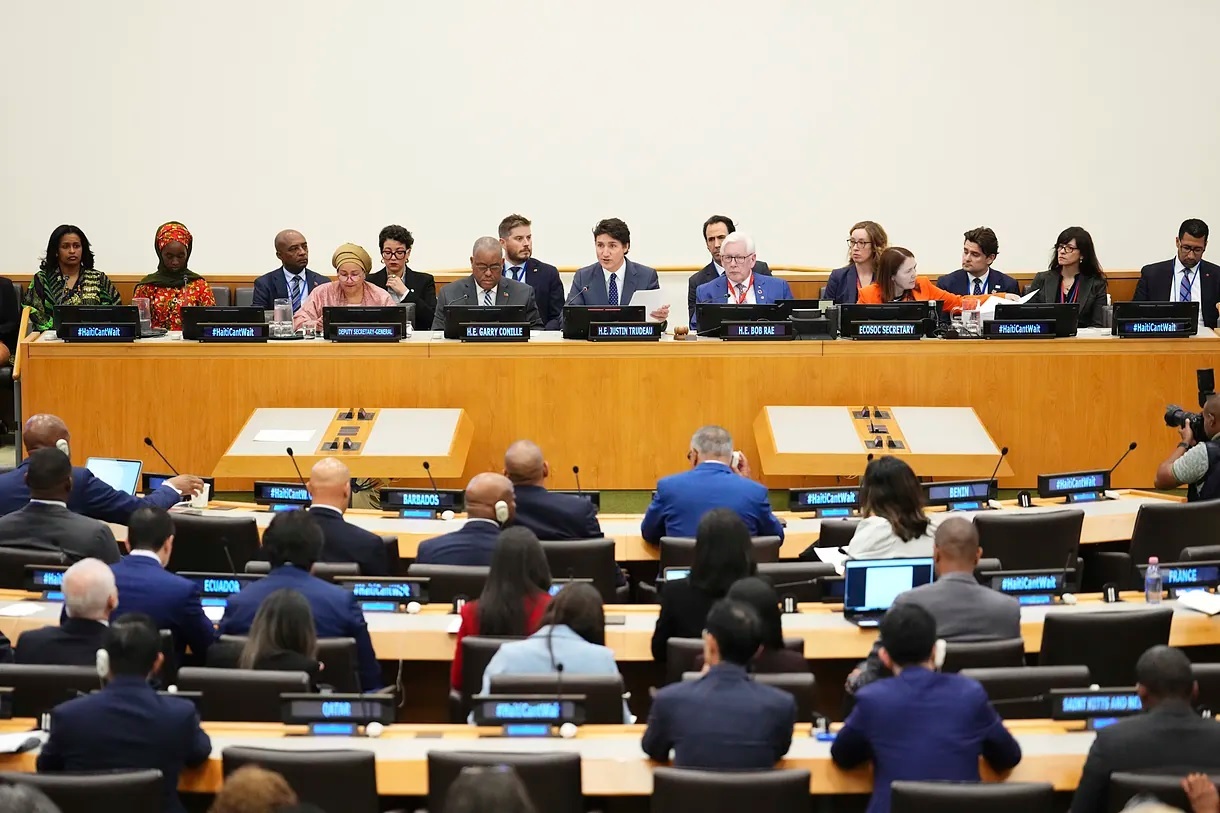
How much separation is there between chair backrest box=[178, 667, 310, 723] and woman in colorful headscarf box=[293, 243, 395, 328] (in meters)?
4.87

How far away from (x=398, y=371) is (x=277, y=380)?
27.1 inches

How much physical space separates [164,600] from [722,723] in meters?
2.10

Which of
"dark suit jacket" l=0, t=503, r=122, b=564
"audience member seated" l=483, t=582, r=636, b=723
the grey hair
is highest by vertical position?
the grey hair

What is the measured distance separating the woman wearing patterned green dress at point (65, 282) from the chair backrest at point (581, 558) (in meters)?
5.35

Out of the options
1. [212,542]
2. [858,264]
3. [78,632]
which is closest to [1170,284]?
[858,264]

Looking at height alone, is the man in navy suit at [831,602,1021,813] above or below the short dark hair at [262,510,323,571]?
below

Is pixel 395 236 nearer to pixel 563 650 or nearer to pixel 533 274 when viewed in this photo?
pixel 533 274

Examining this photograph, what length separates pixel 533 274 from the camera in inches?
414

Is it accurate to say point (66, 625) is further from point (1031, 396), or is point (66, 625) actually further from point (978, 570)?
point (1031, 396)

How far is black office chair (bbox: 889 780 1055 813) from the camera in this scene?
3725mm

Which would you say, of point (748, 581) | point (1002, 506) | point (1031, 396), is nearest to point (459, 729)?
point (748, 581)

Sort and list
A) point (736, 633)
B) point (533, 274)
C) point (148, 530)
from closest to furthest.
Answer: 1. point (736, 633)
2. point (148, 530)
3. point (533, 274)

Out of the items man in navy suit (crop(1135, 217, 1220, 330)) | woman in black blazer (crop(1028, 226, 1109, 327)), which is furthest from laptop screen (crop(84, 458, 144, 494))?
man in navy suit (crop(1135, 217, 1220, 330))

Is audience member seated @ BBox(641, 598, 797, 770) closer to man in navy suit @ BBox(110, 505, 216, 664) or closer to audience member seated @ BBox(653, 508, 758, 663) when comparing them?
audience member seated @ BBox(653, 508, 758, 663)
